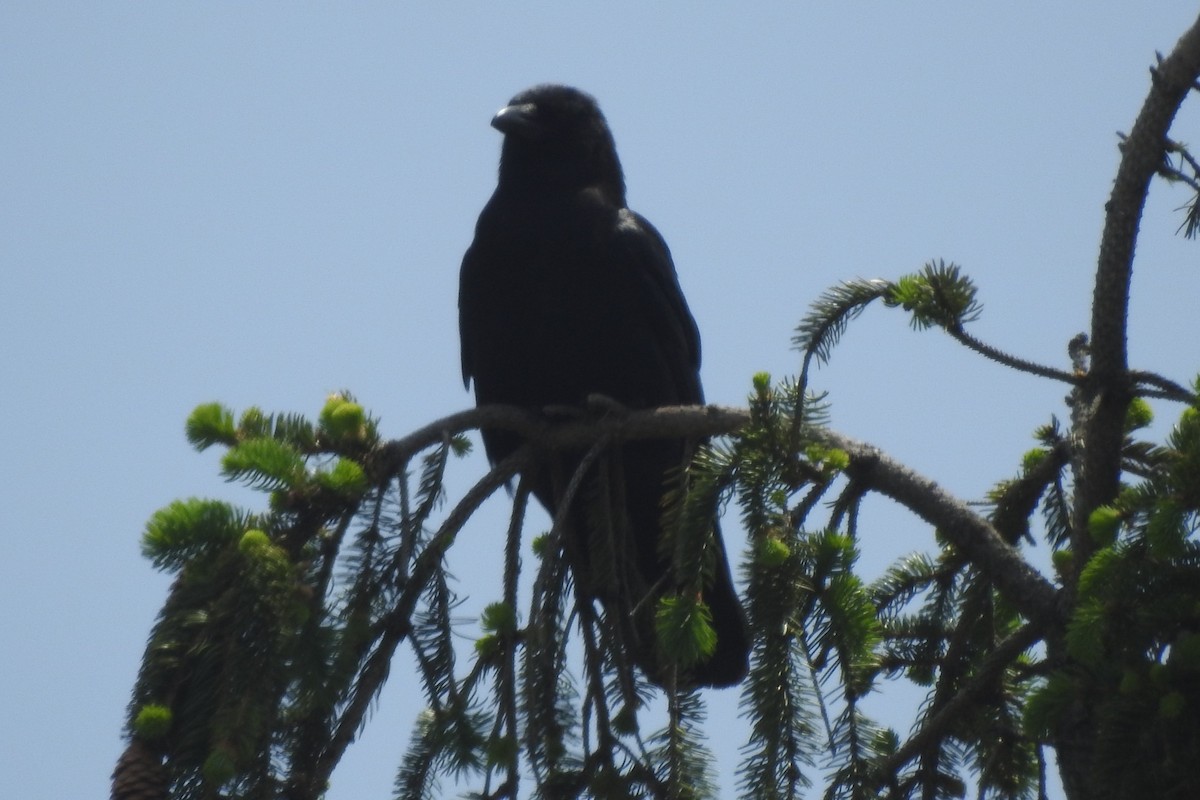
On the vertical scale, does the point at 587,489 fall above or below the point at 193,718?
above

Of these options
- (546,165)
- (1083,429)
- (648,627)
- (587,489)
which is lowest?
(648,627)

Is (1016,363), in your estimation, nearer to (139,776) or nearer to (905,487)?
(905,487)

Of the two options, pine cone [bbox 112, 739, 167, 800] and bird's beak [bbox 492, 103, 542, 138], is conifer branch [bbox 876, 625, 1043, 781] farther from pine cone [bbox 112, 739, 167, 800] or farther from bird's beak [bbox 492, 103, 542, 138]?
bird's beak [bbox 492, 103, 542, 138]

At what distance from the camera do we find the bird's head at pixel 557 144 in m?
5.27

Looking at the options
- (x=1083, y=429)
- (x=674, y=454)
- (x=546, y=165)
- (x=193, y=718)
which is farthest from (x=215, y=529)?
(x=546, y=165)

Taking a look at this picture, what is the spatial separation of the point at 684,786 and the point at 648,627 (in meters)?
0.85

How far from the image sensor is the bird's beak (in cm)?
536

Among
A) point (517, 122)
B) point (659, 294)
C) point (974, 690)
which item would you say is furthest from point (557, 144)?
point (974, 690)

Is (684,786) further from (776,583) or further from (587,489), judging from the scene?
(587,489)

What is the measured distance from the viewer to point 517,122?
5.37 metres

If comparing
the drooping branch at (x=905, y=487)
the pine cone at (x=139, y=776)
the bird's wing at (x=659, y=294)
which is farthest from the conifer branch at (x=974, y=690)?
the bird's wing at (x=659, y=294)

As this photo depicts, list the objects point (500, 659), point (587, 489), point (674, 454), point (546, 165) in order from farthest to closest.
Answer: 1. point (546, 165)
2. point (674, 454)
3. point (587, 489)
4. point (500, 659)

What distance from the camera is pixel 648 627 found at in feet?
10.6

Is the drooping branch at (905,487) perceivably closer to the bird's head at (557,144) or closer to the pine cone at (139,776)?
the pine cone at (139,776)
